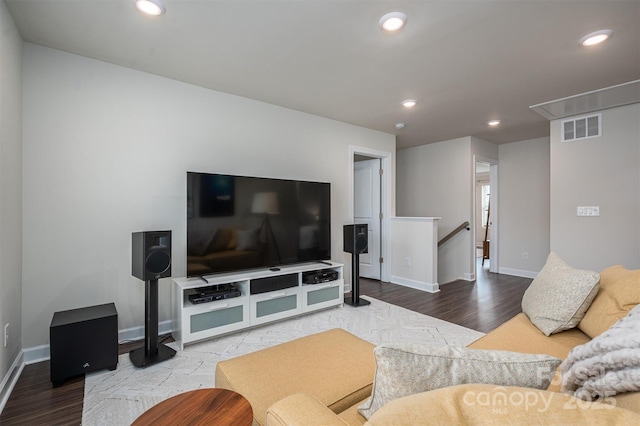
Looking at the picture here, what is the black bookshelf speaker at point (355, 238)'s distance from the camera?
3.80 metres

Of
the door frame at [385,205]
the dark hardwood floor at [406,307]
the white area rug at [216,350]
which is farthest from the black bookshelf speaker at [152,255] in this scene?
the door frame at [385,205]

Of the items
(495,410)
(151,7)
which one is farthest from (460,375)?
(151,7)

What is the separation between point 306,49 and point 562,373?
2481mm

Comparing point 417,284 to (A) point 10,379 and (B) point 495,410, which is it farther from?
(A) point 10,379

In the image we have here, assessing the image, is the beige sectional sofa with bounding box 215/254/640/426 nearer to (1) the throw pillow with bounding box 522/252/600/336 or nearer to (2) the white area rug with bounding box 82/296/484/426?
(1) the throw pillow with bounding box 522/252/600/336

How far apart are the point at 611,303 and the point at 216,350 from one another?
8.73 feet

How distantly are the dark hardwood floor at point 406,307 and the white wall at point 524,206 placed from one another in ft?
1.30

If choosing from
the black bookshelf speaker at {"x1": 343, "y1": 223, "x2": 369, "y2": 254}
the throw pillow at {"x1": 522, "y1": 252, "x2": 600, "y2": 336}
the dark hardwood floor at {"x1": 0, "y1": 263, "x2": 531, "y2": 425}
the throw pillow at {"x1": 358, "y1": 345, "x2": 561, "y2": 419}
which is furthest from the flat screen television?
the throw pillow at {"x1": 358, "y1": 345, "x2": 561, "y2": 419}

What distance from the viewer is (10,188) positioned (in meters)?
2.08

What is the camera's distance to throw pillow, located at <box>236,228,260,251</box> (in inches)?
121

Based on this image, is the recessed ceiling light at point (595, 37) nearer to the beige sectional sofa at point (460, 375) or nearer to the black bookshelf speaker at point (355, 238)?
the beige sectional sofa at point (460, 375)

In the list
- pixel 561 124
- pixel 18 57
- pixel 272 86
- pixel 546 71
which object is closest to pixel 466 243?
pixel 561 124

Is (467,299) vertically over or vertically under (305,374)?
under

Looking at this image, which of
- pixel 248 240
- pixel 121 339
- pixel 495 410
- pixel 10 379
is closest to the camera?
pixel 495 410
